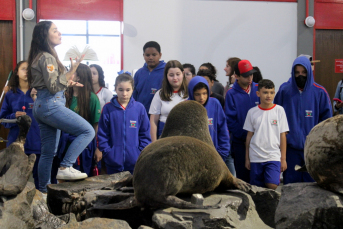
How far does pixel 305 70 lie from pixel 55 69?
123 inches

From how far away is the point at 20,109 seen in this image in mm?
5398

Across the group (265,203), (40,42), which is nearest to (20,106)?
(40,42)

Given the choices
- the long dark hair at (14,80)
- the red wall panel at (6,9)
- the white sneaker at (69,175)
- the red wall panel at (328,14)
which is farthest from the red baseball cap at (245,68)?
the red wall panel at (6,9)

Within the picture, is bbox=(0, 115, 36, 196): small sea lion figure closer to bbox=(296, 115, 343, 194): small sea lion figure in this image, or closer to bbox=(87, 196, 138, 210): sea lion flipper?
bbox=(87, 196, 138, 210): sea lion flipper

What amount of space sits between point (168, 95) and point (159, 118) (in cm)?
33

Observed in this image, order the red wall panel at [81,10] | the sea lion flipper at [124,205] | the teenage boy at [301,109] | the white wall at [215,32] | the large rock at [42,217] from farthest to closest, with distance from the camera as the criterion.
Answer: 1. the white wall at [215,32]
2. the red wall panel at [81,10]
3. the teenage boy at [301,109]
4. the large rock at [42,217]
5. the sea lion flipper at [124,205]

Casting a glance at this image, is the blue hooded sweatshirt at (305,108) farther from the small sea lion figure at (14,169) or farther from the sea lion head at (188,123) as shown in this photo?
the small sea lion figure at (14,169)

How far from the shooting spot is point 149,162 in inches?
101

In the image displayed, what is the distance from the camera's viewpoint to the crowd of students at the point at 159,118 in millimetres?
4164

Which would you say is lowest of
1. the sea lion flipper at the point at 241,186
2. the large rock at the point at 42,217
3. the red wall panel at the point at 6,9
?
the large rock at the point at 42,217

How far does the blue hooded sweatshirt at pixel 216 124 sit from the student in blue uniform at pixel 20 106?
2.55 meters

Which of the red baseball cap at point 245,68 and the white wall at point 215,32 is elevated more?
the white wall at point 215,32

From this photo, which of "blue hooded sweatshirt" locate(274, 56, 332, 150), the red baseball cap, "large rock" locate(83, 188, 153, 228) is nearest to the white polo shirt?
"blue hooded sweatshirt" locate(274, 56, 332, 150)

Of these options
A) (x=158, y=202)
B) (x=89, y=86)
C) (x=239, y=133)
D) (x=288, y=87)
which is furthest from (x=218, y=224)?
(x=89, y=86)
